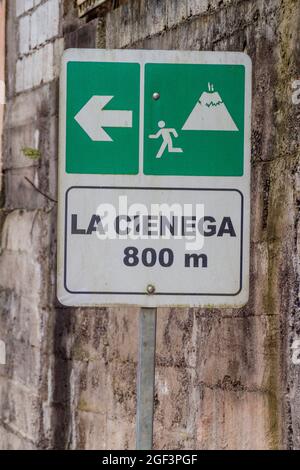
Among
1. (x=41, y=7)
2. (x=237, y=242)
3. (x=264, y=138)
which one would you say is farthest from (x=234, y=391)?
(x=41, y=7)

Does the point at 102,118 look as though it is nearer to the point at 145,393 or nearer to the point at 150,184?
the point at 150,184

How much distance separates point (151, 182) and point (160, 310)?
97.8 inches

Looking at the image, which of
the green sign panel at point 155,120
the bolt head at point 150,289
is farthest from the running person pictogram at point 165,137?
the bolt head at point 150,289

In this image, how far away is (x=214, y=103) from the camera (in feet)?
13.9

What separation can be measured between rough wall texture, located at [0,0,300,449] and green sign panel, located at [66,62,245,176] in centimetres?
109

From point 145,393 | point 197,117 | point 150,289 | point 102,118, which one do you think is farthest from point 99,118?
point 145,393

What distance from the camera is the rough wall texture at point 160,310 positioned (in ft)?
17.8

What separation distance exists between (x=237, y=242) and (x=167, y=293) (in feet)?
0.91

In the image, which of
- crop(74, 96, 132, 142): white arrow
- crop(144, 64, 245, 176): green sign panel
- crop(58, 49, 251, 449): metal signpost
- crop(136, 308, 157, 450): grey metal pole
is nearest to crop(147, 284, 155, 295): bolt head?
crop(58, 49, 251, 449): metal signpost

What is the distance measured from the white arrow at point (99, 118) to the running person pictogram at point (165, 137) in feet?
0.30

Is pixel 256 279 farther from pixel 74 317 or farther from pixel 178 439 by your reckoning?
pixel 74 317

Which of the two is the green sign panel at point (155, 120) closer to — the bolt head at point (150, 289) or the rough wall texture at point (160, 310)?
the bolt head at point (150, 289)

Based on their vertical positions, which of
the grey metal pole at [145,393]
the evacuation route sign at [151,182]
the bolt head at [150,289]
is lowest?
the grey metal pole at [145,393]

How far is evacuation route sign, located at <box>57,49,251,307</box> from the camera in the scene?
13.7 feet
